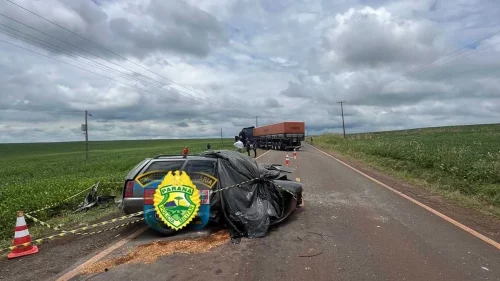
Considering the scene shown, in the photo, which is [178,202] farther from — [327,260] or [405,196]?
[405,196]

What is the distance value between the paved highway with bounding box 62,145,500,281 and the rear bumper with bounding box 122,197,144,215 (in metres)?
0.47

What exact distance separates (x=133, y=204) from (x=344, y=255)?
3.65m

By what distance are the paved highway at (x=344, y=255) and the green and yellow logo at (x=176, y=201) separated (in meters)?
0.56

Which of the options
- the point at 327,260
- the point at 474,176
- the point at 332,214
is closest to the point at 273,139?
the point at 474,176

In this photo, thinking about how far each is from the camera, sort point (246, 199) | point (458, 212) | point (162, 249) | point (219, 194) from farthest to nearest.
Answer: point (458, 212) → point (246, 199) → point (219, 194) → point (162, 249)

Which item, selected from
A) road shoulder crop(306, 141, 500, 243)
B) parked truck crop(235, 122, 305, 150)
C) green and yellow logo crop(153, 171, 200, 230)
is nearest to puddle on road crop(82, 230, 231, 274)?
green and yellow logo crop(153, 171, 200, 230)

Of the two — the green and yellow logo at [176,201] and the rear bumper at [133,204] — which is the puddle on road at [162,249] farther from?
the rear bumper at [133,204]

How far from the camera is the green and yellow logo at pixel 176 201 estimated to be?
633cm

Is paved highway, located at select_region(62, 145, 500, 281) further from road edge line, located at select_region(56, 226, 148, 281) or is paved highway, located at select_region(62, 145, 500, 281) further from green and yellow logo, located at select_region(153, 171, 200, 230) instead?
green and yellow logo, located at select_region(153, 171, 200, 230)

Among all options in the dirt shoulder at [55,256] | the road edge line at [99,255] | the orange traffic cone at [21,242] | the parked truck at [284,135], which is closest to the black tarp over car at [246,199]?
the road edge line at [99,255]

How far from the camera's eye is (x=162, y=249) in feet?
18.0

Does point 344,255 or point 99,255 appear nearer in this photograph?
point 344,255

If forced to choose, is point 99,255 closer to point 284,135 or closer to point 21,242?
point 21,242

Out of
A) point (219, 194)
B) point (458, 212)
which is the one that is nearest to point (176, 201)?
point (219, 194)
